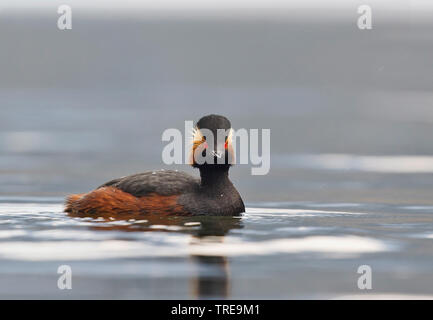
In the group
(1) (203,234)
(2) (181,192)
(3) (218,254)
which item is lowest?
(3) (218,254)

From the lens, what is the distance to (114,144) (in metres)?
26.9

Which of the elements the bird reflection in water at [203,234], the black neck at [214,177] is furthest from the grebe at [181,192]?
the bird reflection in water at [203,234]

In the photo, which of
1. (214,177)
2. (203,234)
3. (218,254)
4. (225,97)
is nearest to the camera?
(218,254)

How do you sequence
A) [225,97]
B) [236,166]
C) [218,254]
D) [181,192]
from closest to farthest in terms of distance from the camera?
[218,254]
[181,192]
[236,166]
[225,97]

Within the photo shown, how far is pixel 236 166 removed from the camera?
25062 millimetres

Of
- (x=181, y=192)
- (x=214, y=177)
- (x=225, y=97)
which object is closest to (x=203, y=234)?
(x=181, y=192)

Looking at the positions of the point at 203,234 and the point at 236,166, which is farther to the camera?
the point at 236,166

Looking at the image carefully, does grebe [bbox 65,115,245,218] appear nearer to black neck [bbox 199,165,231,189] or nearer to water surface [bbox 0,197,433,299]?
black neck [bbox 199,165,231,189]

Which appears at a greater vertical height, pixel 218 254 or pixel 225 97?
pixel 225 97

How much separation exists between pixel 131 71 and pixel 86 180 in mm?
23535

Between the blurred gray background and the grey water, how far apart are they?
93 mm

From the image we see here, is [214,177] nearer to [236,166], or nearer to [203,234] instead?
[203,234]

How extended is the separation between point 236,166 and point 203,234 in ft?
31.2

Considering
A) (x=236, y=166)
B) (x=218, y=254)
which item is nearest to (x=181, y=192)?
(x=218, y=254)
